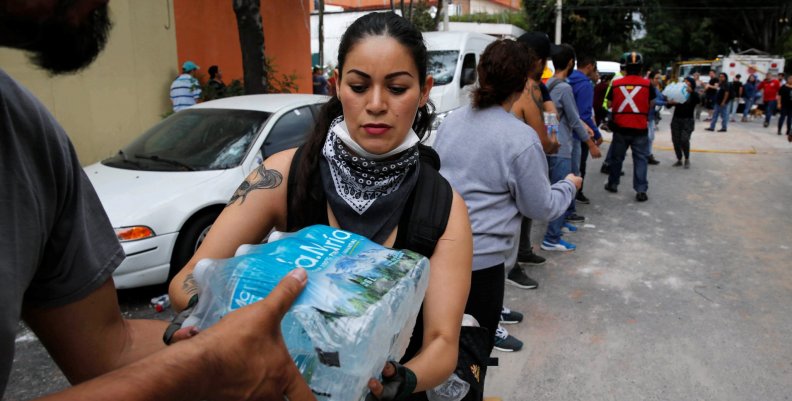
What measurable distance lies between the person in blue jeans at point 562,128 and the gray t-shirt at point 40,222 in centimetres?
482

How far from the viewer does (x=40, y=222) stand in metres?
1.04

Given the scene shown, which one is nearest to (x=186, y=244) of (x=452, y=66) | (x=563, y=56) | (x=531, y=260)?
(x=531, y=260)

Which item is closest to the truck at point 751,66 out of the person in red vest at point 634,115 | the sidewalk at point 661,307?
the sidewalk at point 661,307

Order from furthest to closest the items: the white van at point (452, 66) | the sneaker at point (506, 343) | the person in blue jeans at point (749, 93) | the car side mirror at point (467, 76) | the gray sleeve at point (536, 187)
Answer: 1. the person in blue jeans at point (749, 93)
2. the car side mirror at point (467, 76)
3. the white van at point (452, 66)
4. the sneaker at point (506, 343)
5. the gray sleeve at point (536, 187)

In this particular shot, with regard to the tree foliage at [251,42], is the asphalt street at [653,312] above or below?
below

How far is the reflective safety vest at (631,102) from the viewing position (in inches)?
289

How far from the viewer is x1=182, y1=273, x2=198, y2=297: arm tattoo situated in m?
1.35

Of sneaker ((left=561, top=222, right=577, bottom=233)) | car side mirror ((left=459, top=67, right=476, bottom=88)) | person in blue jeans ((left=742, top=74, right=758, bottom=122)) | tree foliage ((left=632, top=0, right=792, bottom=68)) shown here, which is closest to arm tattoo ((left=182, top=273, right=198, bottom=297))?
sneaker ((left=561, top=222, right=577, bottom=233))

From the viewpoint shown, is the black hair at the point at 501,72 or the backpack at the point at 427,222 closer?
the backpack at the point at 427,222

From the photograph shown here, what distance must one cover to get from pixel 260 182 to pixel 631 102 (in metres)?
6.88

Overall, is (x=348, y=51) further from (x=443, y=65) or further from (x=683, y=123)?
(x=683, y=123)

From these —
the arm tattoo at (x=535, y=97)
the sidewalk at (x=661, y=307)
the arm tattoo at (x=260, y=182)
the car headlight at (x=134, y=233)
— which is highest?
the arm tattoo at (x=535, y=97)

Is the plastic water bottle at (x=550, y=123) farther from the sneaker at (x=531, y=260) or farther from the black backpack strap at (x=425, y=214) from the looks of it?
the black backpack strap at (x=425, y=214)

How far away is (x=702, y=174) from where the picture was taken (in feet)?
31.1
